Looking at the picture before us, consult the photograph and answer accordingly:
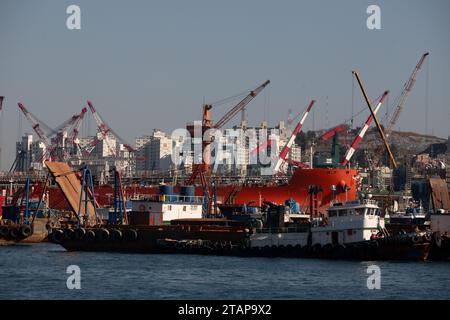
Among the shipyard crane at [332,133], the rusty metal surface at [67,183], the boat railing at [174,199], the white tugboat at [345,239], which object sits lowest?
the white tugboat at [345,239]

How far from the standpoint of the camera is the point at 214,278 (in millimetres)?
53281

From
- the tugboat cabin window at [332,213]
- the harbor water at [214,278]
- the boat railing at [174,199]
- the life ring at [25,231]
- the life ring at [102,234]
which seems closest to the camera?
the harbor water at [214,278]

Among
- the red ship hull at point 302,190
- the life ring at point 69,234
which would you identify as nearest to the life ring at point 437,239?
the life ring at point 69,234

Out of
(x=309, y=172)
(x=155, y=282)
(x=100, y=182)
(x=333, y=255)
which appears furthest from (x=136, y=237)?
(x=100, y=182)

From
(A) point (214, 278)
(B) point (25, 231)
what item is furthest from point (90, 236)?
(A) point (214, 278)

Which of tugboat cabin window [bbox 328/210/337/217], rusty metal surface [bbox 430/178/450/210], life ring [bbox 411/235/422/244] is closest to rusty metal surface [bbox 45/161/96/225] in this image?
tugboat cabin window [bbox 328/210/337/217]

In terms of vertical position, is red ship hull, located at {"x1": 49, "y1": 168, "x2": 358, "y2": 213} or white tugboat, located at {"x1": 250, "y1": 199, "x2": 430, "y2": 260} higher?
red ship hull, located at {"x1": 49, "y1": 168, "x2": 358, "y2": 213}

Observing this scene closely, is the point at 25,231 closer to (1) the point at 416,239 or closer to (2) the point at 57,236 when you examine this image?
(2) the point at 57,236

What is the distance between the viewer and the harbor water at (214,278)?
46625mm

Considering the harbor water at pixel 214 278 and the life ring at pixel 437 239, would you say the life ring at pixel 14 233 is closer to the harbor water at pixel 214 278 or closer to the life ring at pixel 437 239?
the harbor water at pixel 214 278

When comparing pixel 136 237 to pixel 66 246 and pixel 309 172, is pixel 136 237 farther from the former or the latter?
pixel 309 172

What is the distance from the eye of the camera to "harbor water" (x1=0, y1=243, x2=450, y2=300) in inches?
1836

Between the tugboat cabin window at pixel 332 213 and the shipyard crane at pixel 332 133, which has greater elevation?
the shipyard crane at pixel 332 133

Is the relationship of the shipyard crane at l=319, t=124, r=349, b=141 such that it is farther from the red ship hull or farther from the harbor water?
the harbor water
